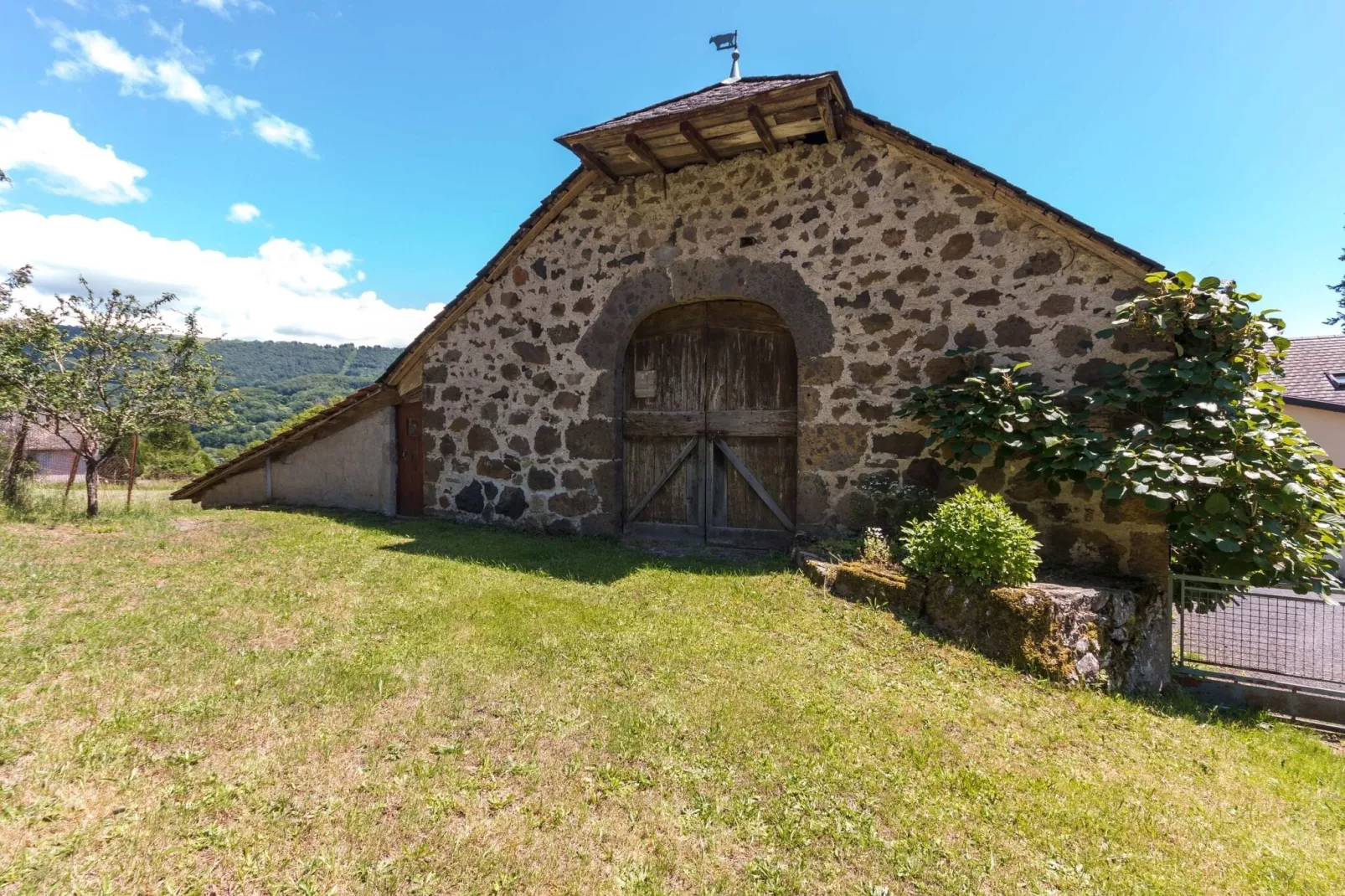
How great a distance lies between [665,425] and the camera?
7293 mm

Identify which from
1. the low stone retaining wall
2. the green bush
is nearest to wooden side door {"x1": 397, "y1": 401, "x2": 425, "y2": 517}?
the low stone retaining wall

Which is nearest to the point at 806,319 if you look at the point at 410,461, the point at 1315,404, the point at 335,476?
the point at 410,461

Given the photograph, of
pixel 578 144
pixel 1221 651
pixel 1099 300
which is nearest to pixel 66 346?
pixel 578 144

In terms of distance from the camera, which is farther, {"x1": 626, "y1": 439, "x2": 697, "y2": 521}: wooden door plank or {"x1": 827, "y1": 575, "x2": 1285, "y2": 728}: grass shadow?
{"x1": 626, "y1": 439, "x2": 697, "y2": 521}: wooden door plank

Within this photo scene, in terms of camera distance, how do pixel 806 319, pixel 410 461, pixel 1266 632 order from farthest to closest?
pixel 410 461 → pixel 806 319 → pixel 1266 632

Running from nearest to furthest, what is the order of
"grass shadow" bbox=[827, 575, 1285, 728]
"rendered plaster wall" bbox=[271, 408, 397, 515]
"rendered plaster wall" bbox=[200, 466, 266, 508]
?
"grass shadow" bbox=[827, 575, 1285, 728], "rendered plaster wall" bbox=[271, 408, 397, 515], "rendered plaster wall" bbox=[200, 466, 266, 508]

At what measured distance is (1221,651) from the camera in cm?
472

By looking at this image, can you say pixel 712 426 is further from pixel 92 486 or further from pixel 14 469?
pixel 14 469

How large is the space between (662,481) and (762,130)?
405 cm

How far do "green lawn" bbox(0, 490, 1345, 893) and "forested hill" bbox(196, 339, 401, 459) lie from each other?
4724cm

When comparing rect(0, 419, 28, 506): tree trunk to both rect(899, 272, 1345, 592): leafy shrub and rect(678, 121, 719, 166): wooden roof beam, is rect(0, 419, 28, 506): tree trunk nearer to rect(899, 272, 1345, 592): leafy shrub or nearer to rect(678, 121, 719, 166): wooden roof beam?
rect(678, 121, 719, 166): wooden roof beam

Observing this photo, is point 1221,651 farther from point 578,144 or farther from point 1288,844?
point 578,144

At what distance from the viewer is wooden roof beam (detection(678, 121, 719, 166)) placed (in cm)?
612

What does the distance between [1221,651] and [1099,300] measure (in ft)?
10.1
